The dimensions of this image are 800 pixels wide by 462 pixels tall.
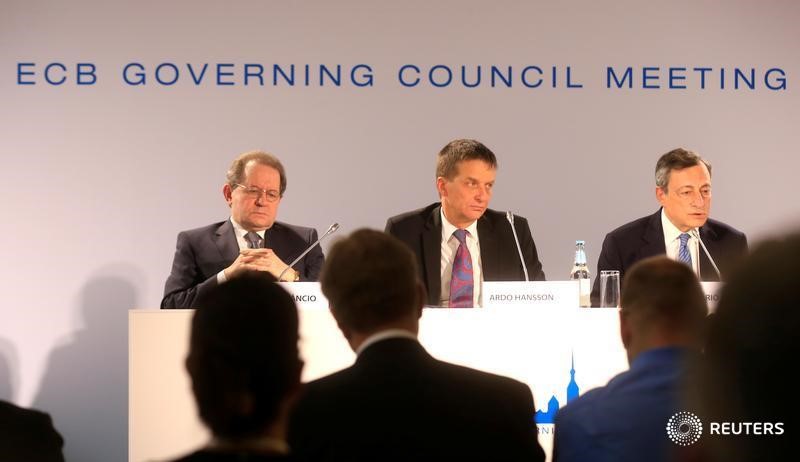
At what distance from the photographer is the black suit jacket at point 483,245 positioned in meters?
4.55

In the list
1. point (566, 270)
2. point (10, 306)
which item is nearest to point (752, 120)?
point (566, 270)

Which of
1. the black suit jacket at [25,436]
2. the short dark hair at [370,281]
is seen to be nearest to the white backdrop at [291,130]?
the short dark hair at [370,281]

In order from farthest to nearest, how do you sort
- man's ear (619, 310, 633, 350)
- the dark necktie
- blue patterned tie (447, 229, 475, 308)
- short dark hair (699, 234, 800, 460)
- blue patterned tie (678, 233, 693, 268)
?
the dark necktie → blue patterned tie (678, 233, 693, 268) → blue patterned tie (447, 229, 475, 308) → man's ear (619, 310, 633, 350) → short dark hair (699, 234, 800, 460)

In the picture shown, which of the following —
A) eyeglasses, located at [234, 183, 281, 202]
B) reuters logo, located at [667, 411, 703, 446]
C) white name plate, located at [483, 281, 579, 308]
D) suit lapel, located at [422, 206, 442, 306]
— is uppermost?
eyeglasses, located at [234, 183, 281, 202]

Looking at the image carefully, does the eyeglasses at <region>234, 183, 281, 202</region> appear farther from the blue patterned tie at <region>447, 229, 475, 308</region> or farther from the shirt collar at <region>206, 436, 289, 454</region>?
the shirt collar at <region>206, 436, 289, 454</region>

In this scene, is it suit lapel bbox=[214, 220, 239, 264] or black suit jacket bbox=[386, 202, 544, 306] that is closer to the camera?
black suit jacket bbox=[386, 202, 544, 306]

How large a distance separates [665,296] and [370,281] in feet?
2.50

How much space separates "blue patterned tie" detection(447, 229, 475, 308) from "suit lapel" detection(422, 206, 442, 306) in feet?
0.29

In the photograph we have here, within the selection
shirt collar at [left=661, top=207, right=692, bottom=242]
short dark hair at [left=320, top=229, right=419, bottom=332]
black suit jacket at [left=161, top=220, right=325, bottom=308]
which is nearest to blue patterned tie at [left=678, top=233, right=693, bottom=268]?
shirt collar at [left=661, top=207, right=692, bottom=242]

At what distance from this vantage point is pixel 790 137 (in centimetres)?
567

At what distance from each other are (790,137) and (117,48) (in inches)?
149

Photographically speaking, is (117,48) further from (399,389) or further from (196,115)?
(399,389)

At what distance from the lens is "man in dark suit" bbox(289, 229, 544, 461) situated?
1.83m

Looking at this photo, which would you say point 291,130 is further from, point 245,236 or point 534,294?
point 534,294
